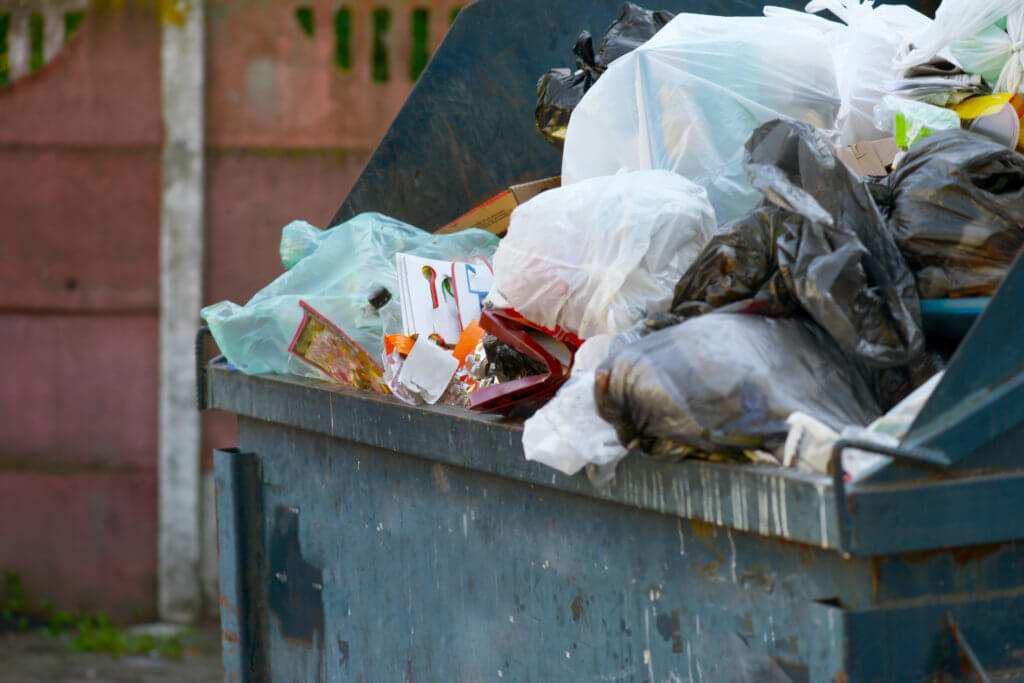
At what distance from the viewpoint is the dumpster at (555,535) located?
1.13 metres

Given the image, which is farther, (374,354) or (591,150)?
(374,354)

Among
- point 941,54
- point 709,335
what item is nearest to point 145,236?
point 941,54

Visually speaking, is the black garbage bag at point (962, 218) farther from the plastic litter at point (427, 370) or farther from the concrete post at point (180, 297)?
the concrete post at point (180, 297)

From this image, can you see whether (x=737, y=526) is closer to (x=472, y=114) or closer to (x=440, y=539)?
(x=440, y=539)

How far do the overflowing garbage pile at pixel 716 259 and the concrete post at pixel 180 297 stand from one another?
82.0 inches

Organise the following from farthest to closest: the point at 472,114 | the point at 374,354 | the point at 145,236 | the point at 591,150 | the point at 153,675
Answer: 1. the point at 145,236
2. the point at 153,675
3. the point at 472,114
4. the point at 374,354
5. the point at 591,150

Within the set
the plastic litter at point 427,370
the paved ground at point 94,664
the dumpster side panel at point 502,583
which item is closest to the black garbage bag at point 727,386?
the dumpster side panel at point 502,583

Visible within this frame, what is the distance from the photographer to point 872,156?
193 cm

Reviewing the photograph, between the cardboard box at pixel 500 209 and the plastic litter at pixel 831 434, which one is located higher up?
the cardboard box at pixel 500 209

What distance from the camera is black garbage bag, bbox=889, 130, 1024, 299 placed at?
144cm

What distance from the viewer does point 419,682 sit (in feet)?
6.14

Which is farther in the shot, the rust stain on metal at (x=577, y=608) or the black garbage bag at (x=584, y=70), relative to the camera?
the black garbage bag at (x=584, y=70)

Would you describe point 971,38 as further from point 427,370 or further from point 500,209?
point 427,370

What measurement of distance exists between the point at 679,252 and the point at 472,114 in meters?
1.31
